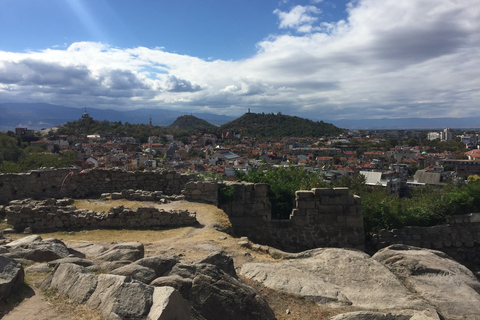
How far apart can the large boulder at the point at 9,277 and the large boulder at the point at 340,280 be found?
12.1 ft

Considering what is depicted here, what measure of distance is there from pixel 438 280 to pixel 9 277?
23.8 feet

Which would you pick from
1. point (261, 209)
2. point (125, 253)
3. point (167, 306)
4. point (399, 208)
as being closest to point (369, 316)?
point (167, 306)

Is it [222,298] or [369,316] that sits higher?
[222,298]

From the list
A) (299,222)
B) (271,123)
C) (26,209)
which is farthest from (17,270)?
(271,123)

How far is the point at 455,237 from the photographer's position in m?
13.1

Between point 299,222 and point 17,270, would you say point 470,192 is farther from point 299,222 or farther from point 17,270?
point 17,270

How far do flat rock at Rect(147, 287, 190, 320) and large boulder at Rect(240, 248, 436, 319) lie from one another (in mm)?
2394

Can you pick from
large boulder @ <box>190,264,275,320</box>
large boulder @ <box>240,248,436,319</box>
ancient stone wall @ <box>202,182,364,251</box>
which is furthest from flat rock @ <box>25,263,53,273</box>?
ancient stone wall @ <box>202,182,364,251</box>

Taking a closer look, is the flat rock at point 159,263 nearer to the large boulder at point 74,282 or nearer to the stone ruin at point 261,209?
the large boulder at point 74,282

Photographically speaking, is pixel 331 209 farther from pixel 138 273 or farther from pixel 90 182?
pixel 90 182

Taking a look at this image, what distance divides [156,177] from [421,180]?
45.1m

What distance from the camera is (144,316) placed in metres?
3.76

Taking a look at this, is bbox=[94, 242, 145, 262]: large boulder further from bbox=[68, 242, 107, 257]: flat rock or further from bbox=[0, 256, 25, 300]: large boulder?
bbox=[0, 256, 25, 300]: large boulder

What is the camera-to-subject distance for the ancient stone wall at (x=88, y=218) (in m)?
10.4
